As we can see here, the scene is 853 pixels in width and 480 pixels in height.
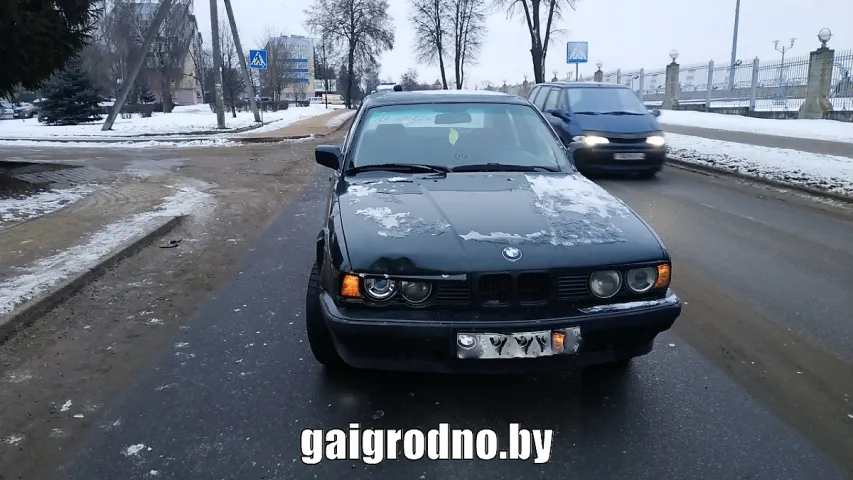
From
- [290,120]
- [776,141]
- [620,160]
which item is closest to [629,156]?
[620,160]

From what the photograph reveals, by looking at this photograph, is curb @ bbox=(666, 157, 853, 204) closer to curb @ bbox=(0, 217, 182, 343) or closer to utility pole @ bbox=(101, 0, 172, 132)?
curb @ bbox=(0, 217, 182, 343)

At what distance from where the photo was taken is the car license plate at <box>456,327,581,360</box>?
9.35 feet

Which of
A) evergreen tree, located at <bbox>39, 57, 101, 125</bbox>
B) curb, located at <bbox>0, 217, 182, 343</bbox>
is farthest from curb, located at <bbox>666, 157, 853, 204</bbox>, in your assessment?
evergreen tree, located at <bbox>39, 57, 101, 125</bbox>

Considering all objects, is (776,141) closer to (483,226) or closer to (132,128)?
(483,226)

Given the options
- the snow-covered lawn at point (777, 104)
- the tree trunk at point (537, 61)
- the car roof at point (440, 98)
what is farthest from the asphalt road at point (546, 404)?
the tree trunk at point (537, 61)

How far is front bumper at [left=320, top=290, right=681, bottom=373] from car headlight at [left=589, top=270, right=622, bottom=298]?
3.0 inches

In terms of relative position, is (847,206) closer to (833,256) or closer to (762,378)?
(833,256)

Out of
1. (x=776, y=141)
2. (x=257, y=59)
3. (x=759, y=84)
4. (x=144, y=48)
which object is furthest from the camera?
(x=759, y=84)

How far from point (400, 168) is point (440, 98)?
974 mm

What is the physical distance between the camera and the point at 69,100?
109 ft

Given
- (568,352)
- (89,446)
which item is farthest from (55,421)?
(568,352)

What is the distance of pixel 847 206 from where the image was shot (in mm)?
8984

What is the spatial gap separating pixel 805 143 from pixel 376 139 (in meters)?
14.7

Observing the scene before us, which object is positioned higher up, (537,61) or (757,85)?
(537,61)
